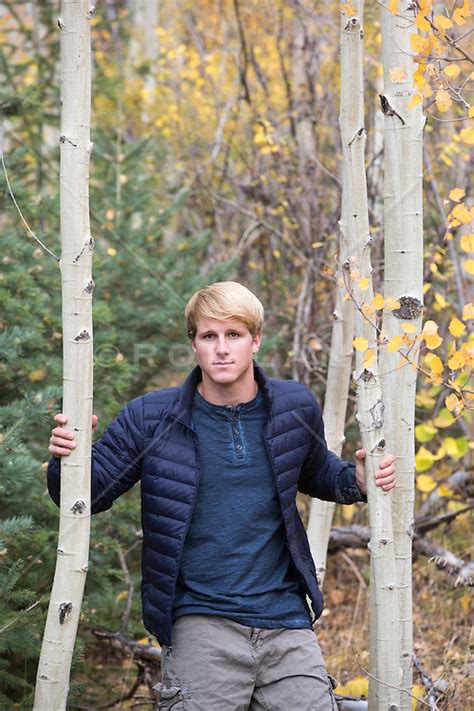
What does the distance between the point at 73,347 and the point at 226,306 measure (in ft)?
1.52

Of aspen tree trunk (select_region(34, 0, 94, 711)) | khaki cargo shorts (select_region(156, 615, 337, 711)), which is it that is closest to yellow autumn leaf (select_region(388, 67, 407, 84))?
aspen tree trunk (select_region(34, 0, 94, 711))

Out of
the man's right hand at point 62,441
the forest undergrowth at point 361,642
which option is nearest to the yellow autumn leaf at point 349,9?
the man's right hand at point 62,441

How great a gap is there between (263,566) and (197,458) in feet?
1.23

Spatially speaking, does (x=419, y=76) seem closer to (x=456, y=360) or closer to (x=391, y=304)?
(x=391, y=304)

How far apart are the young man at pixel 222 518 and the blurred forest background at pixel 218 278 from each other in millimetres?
463

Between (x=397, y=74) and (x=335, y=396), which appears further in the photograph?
(x=335, y=396)

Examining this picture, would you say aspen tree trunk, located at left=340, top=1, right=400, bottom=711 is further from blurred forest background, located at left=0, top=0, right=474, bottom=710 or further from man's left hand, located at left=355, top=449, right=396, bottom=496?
blurred forest background, located at left=0, top=0, right=474, bottom=710

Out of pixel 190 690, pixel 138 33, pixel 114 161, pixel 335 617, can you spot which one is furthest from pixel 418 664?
pixel 138 33

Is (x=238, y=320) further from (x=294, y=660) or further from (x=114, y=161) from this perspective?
(x=114, y=161)

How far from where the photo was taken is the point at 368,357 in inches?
103

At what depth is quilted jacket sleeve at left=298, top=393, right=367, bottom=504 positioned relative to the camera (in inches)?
108

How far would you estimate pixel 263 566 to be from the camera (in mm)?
2570

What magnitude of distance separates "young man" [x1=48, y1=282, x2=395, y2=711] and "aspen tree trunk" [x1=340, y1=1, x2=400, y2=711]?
0.08 metres

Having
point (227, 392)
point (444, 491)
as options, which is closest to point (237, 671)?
point (227, 392)
